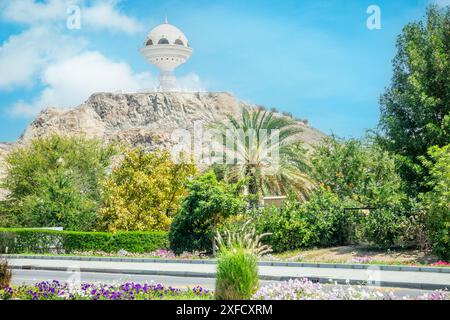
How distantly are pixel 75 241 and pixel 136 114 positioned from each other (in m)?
75.4

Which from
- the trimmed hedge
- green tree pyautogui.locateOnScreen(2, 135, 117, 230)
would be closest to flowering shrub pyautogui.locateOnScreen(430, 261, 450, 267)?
the trimmed hedge

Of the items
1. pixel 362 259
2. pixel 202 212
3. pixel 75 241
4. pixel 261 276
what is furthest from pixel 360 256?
pixel 75 241

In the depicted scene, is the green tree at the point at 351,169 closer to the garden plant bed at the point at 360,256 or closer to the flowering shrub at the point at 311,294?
the garden plant bed at the point at 360,256

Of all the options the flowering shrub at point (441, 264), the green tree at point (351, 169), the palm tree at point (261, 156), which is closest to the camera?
the flowering shrub at point (441, 264)

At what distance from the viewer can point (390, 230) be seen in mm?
21812

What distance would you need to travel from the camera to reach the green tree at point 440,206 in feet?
64.1

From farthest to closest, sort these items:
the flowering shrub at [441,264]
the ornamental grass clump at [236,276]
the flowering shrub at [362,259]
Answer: the flowering shrub at [362,259]
the flowering shrub at [441,264]
the ornamental grass clump at [236,276]

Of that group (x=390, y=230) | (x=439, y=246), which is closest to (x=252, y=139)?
(x=390, y=230)

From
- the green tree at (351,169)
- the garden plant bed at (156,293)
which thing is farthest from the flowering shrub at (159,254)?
the green tree at (351,169)

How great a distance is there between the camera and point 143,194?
116 ft

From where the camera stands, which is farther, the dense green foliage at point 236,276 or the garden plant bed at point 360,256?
the garden plant bed at point 360,256

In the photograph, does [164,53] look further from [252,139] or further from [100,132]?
[252,139]

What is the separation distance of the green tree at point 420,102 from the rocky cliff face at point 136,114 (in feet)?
237

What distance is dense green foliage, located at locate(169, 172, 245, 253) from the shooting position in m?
25.2
